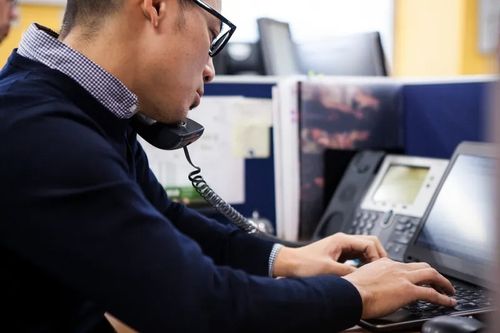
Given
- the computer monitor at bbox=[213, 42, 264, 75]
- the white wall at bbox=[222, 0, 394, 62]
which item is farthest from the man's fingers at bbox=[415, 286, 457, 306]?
the white wall at bbox=[222, 0, 394, 62]

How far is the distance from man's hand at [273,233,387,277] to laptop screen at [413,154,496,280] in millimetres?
165

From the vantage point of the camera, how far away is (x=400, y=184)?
1369 millimetres

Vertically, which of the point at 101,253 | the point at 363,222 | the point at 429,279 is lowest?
the point at 363,222

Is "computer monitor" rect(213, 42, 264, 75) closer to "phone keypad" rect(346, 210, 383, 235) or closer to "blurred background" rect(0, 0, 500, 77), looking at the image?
"blurred background" rect(0, 0, 500, 77)

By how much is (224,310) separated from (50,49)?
1.29 feet

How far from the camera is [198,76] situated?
887mm

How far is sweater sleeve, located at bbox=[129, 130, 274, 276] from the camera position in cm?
104

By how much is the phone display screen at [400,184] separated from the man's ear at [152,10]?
0.72m

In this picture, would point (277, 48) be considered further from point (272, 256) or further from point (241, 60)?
point (272, 256)

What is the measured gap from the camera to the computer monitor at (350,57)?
1788 mm

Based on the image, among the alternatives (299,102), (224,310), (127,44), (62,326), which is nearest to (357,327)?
(224,310)

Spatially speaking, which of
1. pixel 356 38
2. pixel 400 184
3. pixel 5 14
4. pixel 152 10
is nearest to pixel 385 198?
pixel 400 184

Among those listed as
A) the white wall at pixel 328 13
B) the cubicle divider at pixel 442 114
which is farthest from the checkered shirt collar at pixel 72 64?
the white wall at pixel 328 13

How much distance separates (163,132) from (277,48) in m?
0.88
